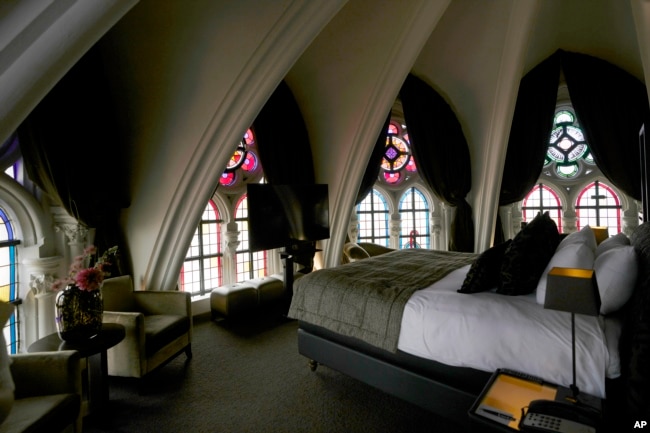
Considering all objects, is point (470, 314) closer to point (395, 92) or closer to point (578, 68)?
point (395, 92)

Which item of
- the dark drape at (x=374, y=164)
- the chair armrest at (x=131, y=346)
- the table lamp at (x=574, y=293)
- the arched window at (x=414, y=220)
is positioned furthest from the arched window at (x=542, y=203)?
the chair armrest at (x=131, y=346)

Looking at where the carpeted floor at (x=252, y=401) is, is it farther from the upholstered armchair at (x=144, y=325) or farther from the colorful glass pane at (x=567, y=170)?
the colorful glass pane at (x=567, y=170)

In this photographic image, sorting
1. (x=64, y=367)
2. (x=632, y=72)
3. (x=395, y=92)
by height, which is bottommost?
(x=64, y=367)

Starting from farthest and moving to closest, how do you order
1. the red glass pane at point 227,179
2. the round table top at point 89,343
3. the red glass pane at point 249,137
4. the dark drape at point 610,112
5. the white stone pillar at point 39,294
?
the dark drape at point 610,112, the red glass pane at point 249,137, the red glass pane at point 227,179, the white stone pillar at point 39,294, the round table top at point 89,343

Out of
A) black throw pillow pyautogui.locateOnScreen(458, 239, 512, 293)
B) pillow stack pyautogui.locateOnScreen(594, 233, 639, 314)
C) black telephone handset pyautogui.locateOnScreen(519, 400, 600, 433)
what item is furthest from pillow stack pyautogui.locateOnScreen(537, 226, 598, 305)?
black telephone handset pyautogui.locateOnScreen(519, 400, 600, 433)

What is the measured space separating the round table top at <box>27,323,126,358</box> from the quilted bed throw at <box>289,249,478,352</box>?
1230 mm

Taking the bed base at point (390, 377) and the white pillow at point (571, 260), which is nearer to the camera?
the white pillow at point (571, 260)

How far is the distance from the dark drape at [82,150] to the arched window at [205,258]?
981 millimetres

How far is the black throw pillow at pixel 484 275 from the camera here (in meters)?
2.23

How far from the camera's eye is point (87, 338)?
7.28ft

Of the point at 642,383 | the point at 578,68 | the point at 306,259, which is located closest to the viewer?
the point at 642,383

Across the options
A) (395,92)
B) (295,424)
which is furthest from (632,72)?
(295,424)

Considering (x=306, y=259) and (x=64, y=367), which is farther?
(x=306, y=259)

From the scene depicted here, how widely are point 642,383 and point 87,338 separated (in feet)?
9.25
